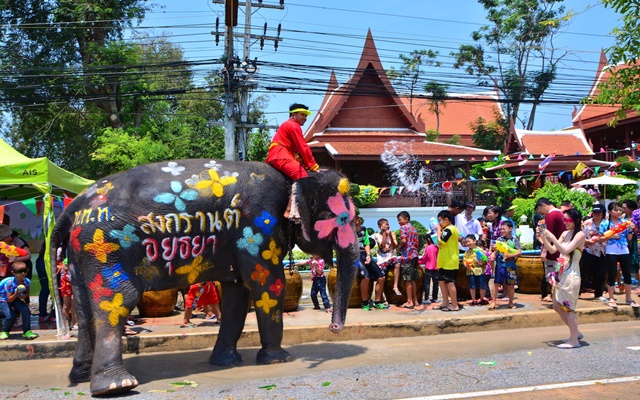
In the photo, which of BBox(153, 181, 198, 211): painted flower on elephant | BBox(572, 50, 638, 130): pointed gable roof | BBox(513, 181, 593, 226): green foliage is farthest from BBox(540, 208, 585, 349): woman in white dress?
BBox(572, 50, 638, 130): pointed gable roof

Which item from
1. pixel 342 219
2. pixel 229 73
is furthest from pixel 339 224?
pixel 229 73

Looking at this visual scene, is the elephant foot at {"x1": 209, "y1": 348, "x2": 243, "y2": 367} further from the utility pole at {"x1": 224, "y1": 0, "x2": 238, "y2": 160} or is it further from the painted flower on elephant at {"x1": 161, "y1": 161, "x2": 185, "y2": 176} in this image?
the utility pole at {"x1": 224, "y1": 0, "x2": 238, "y2": 160}

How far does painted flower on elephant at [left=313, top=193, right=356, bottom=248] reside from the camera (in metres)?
6.70

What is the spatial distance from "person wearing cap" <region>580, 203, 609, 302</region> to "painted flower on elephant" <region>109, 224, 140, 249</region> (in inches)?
266

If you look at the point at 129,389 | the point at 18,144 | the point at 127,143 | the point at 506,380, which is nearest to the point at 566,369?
the point at 506,380

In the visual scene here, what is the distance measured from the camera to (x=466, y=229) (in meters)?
10.5

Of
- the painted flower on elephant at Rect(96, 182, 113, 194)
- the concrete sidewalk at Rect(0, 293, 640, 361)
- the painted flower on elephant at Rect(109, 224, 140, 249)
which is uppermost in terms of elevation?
the painted flower on elephant at Rect(96, 182, 113, 194)

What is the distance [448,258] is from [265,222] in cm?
380

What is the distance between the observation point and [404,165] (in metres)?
24.8

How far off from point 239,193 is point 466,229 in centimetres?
543

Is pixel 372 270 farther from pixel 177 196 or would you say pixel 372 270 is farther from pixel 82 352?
pixel 82 352

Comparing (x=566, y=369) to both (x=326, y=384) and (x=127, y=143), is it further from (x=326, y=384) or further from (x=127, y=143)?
(x=127, y=143)

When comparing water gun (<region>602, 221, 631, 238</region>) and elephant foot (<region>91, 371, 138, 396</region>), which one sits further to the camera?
water gun (<region>602, 221, 631, 238</region>)

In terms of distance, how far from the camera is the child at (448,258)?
9148mm
